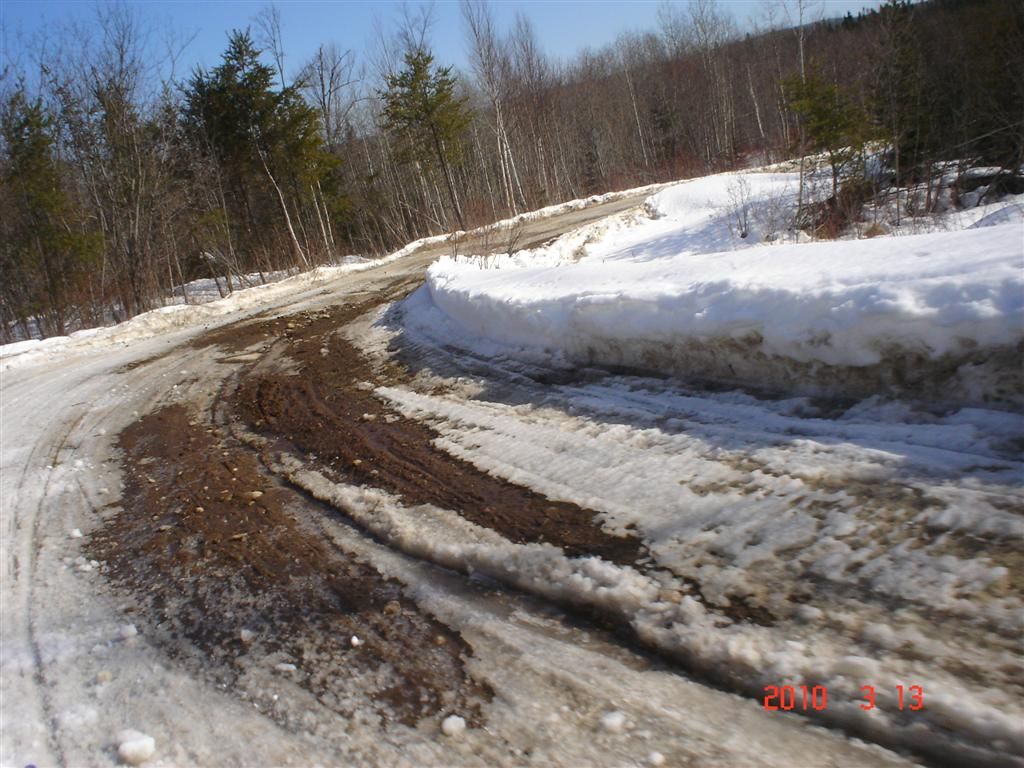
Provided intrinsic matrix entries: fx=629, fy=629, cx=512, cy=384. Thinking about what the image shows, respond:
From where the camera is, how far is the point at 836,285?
3584 millimetres

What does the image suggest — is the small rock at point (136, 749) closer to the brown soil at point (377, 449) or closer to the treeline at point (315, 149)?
the brown soil at point (377, 449)

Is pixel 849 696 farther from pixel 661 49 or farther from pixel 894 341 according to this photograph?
pixel 661 49

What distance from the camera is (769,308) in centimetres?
377

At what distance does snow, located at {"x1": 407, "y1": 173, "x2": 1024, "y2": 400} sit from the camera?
302 centimetres

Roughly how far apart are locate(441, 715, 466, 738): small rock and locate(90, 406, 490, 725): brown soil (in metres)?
0.05

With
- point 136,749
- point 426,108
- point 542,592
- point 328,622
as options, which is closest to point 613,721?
point 542,592

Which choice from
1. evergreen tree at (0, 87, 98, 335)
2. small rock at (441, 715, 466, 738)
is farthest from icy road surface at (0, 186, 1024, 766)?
evergreen tree at (0, 87, 98, 335)

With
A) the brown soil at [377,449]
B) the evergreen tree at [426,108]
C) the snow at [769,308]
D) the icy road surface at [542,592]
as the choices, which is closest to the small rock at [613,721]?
the icy road surface at [542,592]

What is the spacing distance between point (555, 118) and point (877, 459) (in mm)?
49188

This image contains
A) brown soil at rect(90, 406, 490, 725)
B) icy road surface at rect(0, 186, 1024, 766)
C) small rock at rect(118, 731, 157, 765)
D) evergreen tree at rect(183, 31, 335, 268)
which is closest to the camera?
icy road surface at rect(0, 186, 1024, 766)

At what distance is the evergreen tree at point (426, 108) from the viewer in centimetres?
2836

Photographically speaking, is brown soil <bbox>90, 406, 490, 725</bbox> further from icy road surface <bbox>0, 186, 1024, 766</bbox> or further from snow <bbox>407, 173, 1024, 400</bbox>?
snow <bbox>407, 173, 1024, 400</bbox>

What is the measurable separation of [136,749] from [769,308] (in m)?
3.63
